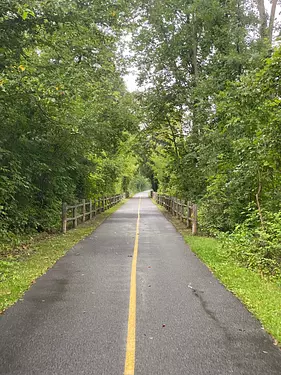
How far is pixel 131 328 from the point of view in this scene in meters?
4.74

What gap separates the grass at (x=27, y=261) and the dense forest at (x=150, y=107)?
2.46ft

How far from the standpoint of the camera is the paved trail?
3.76 metres

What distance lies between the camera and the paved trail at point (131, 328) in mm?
3760

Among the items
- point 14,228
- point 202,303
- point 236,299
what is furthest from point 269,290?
point 14,228

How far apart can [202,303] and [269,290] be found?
4.82 feet

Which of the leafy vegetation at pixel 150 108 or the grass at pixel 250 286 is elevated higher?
the leafy vegetation at pixel 150 108

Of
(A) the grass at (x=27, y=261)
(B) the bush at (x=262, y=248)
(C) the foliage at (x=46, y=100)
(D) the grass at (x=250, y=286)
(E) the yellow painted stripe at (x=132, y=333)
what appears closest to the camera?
(E) the yellow painted stripe at (x=132, y=333)

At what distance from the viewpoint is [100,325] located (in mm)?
4852

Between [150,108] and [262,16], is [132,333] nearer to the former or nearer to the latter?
[262,16]

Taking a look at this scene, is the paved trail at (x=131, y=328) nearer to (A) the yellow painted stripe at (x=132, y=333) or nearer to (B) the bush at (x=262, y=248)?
(A) the yellow painted stripe at (x=132, y=333)

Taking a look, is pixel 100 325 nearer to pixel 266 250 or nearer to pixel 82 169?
pixel 266 250

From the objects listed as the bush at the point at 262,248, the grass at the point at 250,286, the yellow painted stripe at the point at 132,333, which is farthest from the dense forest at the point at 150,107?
the yellow painted stripe at the point at 132,333

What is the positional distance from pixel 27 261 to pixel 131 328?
5.08 m

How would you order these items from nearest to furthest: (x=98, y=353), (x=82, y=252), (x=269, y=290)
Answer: (x=98, y=353)
(x=269, y=290)
(x=82, y=252)
